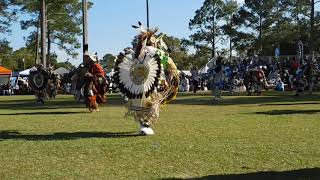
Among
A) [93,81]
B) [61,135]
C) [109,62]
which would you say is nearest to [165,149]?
[61,135]

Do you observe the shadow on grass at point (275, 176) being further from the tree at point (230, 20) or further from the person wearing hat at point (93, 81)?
the tree at point (230, 20)

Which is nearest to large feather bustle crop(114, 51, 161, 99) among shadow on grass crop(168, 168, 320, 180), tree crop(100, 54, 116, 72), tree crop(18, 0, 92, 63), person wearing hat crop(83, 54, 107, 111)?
tree crop(100, 54, 116, 72)

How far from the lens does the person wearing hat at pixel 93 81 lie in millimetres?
18625

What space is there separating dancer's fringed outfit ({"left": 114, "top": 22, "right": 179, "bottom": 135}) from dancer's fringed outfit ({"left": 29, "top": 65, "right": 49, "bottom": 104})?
1436cm

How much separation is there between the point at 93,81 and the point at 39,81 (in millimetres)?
8414

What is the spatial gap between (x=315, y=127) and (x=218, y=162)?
4.85 meters

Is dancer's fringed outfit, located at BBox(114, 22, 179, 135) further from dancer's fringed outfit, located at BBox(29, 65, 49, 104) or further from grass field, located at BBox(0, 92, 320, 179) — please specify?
dancer's fringed outfit, located at BBox(29, 65, 49, 104)

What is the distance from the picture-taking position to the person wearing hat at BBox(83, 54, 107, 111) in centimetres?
1862

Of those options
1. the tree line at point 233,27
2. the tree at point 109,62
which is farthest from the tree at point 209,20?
the tree at point 109,62

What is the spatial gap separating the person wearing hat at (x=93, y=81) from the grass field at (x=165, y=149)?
11.6ft

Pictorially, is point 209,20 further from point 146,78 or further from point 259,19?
point 146,78

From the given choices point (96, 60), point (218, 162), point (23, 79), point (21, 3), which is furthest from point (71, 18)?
point (218, 162)

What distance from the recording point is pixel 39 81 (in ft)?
86.6

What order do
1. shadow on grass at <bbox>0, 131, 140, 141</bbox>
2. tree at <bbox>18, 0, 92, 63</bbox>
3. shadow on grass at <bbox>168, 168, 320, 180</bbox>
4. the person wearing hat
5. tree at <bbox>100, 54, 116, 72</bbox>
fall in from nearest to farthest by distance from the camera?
shadow on grass at <bbox>168, 168, 320, 180</bbox> < shadow on grass at <bbox>0, 131, 140, 141</bbox> < tree at <bbox>100, 54, 116, 72</bbox> < the person wearing hat < tree at <bbox>18, 0, 92, 63</bbox>
